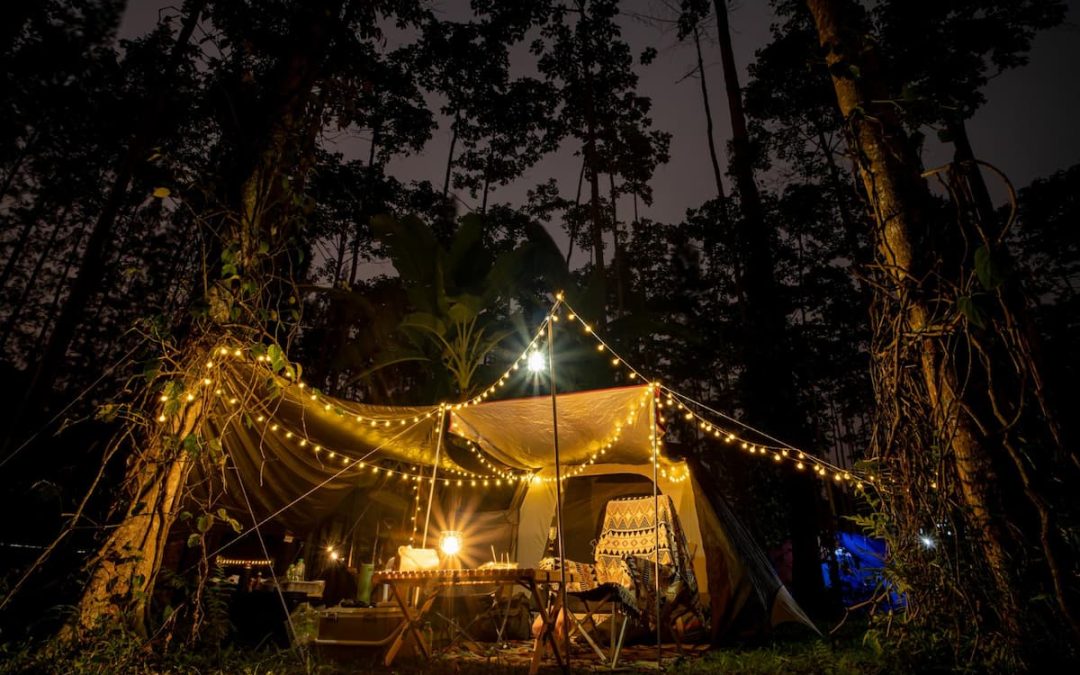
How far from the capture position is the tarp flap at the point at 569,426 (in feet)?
14.2

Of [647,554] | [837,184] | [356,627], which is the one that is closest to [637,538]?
[647,554]

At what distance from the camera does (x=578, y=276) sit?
17250 mm

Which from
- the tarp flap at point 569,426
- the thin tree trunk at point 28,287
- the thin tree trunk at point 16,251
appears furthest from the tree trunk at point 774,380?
the thin tree trunk at point 16,251

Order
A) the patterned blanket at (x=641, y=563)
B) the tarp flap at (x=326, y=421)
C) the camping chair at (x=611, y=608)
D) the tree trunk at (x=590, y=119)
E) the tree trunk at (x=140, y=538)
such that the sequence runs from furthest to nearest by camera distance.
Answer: the tree trunk at (x=590, y=119)
the patterned blanket at (x=641, y=563)
the camping chair at (x=611, y=608)
the tarp flap at (x=326, y=421)
the tree trunk at (x=140, y=538)

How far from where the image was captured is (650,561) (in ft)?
14.6

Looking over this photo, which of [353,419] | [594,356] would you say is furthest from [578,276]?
[353,419]

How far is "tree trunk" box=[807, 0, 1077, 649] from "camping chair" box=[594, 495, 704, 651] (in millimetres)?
1914

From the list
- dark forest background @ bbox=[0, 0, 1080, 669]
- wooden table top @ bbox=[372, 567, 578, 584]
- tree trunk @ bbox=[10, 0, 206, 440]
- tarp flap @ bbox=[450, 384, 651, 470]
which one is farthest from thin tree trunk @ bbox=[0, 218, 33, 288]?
wooden table top @ bbox=[372, 567, 578, 584]

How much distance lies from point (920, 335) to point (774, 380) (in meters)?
4.56

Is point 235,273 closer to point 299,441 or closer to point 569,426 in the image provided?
point 299,441

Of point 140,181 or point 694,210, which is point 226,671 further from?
point 694,210

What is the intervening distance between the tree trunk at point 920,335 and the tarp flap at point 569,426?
2.03 m

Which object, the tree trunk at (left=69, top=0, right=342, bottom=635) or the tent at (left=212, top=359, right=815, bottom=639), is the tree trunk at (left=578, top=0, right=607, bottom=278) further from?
the tree trunk at (left=69, top=0, right=342, bottom=635)

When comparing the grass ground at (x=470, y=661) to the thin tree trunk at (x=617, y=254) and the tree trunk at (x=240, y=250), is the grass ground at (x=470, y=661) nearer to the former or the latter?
the tree trunk at (x=240, y=250)
